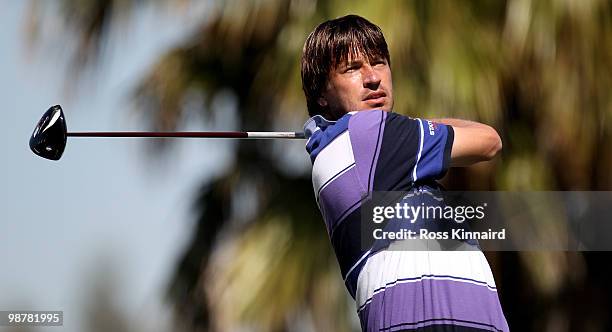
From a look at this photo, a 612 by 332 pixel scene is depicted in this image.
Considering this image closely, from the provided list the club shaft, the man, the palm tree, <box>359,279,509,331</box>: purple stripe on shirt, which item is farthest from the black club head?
the palm tree

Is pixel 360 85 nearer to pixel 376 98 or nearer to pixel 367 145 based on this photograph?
pixel 376 98

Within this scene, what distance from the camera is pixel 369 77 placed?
2.04 metres

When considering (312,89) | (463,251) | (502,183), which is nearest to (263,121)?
(502,183)

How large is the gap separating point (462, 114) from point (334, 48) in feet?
7.04

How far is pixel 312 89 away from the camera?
7.04ft

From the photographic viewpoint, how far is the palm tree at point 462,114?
4262mm

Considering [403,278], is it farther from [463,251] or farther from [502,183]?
[502,183]

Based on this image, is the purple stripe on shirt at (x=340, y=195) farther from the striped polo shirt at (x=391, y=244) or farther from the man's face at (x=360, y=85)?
Result: the man's face at (x=360, y=85)

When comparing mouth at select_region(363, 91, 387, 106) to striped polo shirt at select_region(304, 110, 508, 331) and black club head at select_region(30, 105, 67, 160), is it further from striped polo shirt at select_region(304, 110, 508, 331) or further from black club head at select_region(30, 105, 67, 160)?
black club head at select_region(30, 105, 67, 160)

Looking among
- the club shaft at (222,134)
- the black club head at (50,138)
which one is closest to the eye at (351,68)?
the club shaft at (222,134)

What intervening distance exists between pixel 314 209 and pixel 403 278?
8.43ft

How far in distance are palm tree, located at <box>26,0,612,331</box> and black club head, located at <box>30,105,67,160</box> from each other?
1876mm

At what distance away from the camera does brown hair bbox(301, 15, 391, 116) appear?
2.08 metres

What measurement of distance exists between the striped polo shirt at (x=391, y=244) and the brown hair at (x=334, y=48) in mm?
88
